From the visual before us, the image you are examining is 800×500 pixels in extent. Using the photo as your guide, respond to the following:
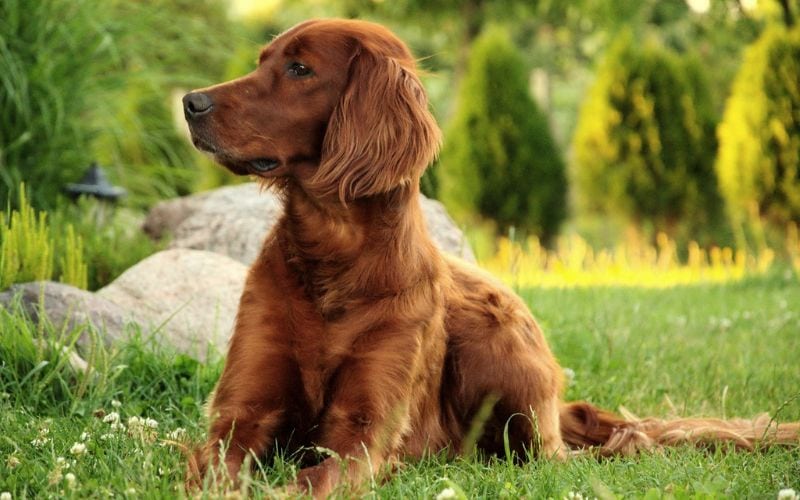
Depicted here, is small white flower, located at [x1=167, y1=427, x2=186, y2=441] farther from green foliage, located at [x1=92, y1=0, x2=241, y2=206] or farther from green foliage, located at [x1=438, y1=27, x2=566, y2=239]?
green foliage, located at [x1=438, y1=27, x2=566, y2=239]

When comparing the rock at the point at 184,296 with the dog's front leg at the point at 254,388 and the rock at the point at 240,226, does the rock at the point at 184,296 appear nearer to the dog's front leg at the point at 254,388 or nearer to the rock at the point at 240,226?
the rock at the point at 240,226

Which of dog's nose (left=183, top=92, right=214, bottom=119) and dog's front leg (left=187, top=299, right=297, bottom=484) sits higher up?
dog's nose (left=183, top=92, right=214, bottom=119)

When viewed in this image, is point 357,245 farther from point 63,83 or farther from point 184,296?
point 63,83

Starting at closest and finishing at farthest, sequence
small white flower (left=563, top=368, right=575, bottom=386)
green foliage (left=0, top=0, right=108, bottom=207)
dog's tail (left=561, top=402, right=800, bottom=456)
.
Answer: dog's tail (left=561, top=402, right=800, bottom=456) < small white flower (left=563, top=368, right=575, bottom=386) < green foliage (left=0, top=0, right=108, bottom=207)

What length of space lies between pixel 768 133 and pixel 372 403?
856cm

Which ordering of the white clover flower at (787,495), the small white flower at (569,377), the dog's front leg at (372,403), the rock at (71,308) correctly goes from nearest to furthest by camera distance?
the white clover flower at (787,495)
the dog's front leg at (372,403)
the rock at (71,308)
the small white flower at (569,377)

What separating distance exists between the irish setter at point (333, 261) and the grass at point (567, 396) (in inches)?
5.7

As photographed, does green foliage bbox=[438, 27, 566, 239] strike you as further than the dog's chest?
Yes

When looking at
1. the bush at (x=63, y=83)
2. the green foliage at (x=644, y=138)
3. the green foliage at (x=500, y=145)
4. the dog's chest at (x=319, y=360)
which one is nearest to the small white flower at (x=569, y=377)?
the dog's chest at (x=319, y=360)

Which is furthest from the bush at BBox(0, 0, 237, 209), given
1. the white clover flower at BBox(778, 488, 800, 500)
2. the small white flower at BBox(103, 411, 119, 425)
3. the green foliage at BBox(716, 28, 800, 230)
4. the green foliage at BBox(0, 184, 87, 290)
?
the green foliage at BBox(716, 28, 800, 230)

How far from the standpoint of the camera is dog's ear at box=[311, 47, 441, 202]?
9.07 feet

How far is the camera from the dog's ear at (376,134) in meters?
2.77

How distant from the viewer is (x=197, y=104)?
2.73m

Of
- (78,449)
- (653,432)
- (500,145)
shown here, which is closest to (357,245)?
(78,449)
